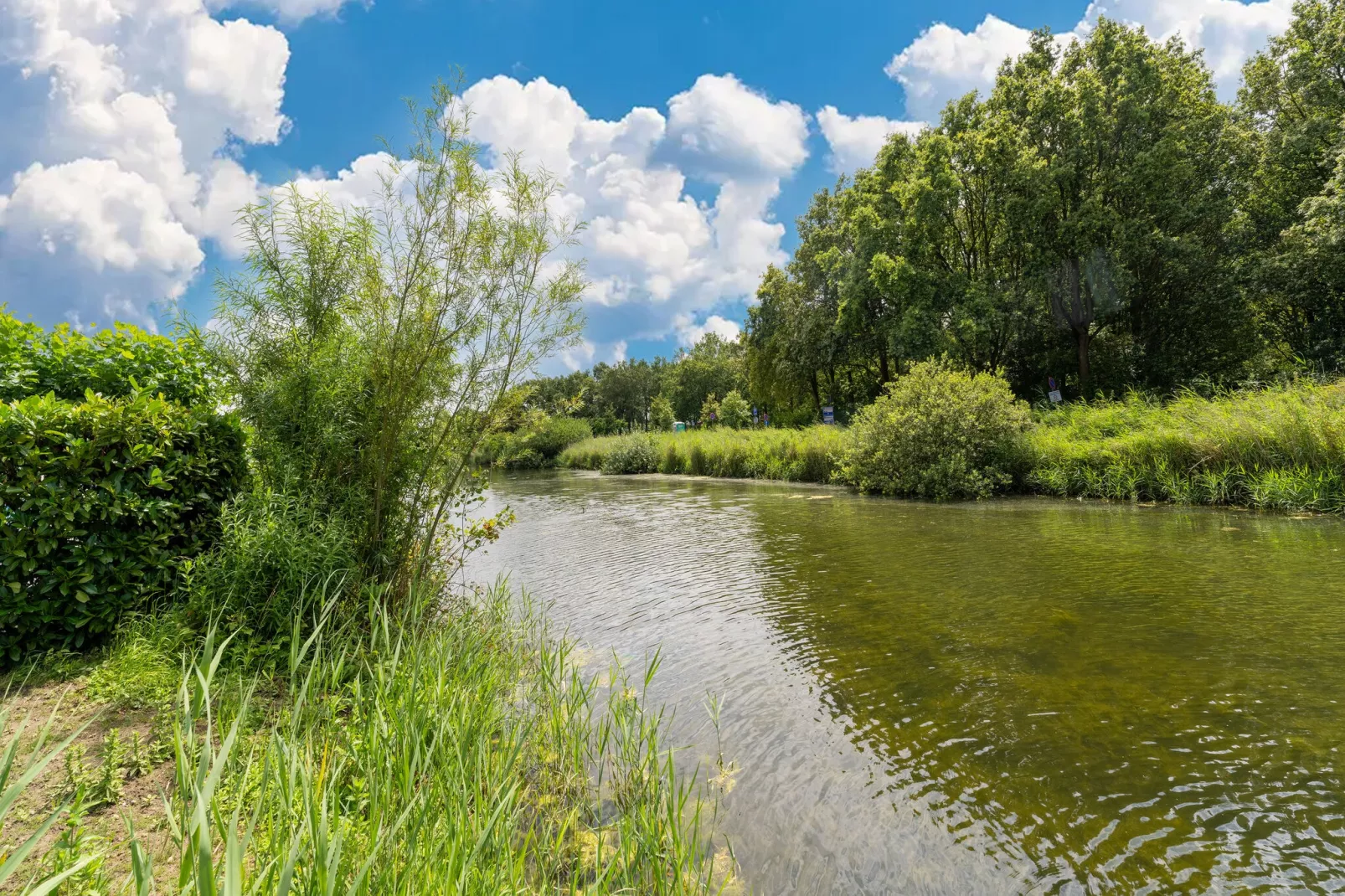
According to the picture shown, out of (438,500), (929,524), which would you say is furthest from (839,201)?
(438,500)

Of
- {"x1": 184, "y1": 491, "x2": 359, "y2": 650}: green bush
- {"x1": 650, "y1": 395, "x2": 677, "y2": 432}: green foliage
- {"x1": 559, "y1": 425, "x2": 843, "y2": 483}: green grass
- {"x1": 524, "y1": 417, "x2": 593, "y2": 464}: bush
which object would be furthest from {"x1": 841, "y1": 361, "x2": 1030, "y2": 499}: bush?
{"x1": 650, "y1": 395, "x2": 677, "y2": 432}: green foliage

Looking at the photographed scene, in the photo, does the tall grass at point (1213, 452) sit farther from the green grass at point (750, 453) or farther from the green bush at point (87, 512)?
the green bush at point (87, 512)

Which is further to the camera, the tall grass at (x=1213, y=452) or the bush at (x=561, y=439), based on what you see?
the bush at (x=561, y=439)

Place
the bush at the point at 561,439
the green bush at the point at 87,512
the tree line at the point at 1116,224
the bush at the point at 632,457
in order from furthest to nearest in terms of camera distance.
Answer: the bush at the point at 561,439
the bush at the point at 632,457
the tree line at the point at 1116,224
the green bush at the point at 87,512

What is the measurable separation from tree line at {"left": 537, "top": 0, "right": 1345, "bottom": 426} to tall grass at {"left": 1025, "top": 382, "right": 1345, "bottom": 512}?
6162 millimetres

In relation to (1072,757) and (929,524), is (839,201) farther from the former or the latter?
(1072,757)

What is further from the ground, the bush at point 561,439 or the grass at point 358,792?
the bush at point 561,439

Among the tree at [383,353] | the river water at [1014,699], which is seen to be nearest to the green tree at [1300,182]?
the river water at [1014,699]

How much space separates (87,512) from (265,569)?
126cm

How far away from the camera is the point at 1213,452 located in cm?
1323

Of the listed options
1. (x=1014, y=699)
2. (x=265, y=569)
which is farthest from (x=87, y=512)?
(x=1014, y=699)

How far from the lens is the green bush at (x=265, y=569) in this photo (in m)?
4.77

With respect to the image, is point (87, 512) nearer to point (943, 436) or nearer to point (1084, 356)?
point (943, 436)

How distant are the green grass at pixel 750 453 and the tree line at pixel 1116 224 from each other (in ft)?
20.5
